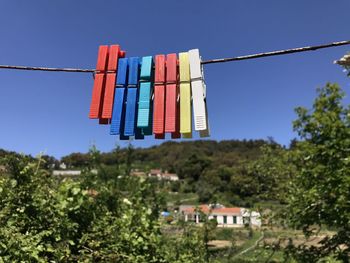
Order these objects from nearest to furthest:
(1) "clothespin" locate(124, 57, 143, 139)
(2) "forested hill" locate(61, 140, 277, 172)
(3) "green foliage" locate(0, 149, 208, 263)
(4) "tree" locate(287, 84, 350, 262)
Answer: (1) "clothespin" locate(124, 57, 143, 139)
(3) "green foliage" locate(0, 149, 208, 263)
(4) "tree" locate(287, 84, 350, 262)
(2) "forested hill" locate(61, 140, 277, 172)

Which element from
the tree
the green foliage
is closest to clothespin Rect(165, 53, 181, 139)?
the green foliage

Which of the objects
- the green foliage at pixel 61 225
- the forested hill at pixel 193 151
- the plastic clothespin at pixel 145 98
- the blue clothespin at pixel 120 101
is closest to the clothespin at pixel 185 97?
the plastic clothespin at pixel 145 98

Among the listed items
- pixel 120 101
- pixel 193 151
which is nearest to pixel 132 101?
pixel 120 101

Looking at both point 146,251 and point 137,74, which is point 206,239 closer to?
point 146,251

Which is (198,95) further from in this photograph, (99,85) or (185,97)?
(99,85)

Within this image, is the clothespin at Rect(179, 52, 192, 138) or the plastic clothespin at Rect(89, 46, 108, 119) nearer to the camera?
the clothespin at Rect(179, 52, 192, 138)

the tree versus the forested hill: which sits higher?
the forested hill

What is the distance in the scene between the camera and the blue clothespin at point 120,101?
246 cm

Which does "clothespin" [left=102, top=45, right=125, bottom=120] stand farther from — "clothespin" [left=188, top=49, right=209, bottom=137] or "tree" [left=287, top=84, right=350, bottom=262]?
"tree" [left=287, top=84, right=350, bottom=262]

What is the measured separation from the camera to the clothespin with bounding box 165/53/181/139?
2408mm

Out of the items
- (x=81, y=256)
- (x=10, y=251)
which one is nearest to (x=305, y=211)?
(x=81, y=256)

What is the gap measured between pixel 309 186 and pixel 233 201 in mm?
46452

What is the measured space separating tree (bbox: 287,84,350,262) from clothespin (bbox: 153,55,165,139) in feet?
10.2

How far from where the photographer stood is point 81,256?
415 centimetres
